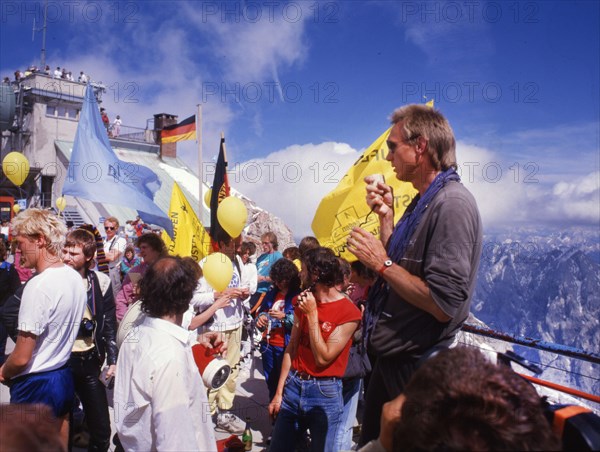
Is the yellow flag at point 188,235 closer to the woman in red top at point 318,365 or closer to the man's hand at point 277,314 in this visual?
the man's hand at point 277,314

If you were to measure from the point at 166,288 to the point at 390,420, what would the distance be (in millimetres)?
1538

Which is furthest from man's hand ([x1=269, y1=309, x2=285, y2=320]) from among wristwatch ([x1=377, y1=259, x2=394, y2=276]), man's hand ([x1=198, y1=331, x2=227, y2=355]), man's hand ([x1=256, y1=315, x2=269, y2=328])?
wristwatch ([x1=377, y1=259, x2=394, y2=276])

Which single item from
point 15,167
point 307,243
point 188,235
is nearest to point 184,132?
point 15,167

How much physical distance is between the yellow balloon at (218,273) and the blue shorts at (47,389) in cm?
178

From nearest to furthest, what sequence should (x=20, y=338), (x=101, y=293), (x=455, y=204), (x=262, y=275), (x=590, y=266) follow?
(x=455, y=204) → (x=20, y=338) → (x=101, y=293) → (x=262, y=275) → (x=590, y=266)

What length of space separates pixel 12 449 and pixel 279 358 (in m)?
3.73

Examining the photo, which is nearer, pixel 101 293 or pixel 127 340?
pixel 127 340

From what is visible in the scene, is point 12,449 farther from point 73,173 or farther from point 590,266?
point 590,266

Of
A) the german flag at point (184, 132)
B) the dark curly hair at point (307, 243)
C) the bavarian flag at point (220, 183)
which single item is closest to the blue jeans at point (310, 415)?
the dark curly hair at point (307, 243)

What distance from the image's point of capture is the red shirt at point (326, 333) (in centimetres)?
290

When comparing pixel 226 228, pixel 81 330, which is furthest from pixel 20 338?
pixel 226 228

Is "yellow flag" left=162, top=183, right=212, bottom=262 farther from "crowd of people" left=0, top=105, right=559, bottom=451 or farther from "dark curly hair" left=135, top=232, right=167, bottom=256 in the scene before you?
"crowd of people" left=0, top=105, right=559, bottom=451

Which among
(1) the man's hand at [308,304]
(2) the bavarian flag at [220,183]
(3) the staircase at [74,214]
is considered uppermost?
(3) the staircase at [74,214]

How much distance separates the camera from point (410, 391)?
101 centimetres
